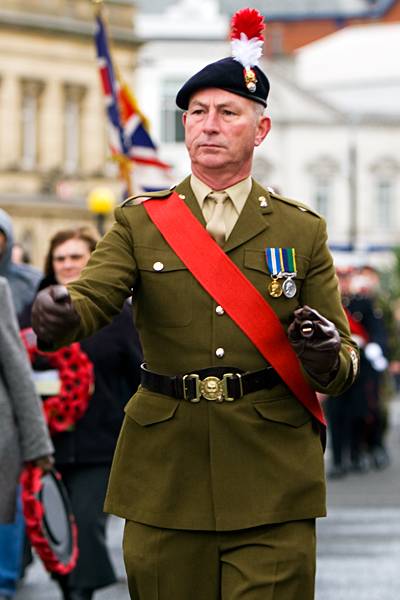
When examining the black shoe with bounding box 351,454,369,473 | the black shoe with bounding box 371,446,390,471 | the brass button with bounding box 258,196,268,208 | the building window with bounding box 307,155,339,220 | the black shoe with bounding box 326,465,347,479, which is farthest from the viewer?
the building window with bounding box 307,155,339,220

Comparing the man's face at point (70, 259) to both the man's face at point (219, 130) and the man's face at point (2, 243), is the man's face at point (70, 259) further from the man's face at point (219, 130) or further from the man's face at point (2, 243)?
the man's face at point (219, 130)

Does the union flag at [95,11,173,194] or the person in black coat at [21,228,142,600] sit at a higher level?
the union flag at [95,11,173,194]

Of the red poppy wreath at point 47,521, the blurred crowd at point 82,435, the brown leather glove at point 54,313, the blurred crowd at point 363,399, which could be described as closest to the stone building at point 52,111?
the blurred crowd at point 363,399

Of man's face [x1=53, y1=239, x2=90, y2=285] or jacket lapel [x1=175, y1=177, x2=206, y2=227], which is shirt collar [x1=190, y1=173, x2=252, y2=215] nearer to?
jacket lapel [x1=175, y1=177, x2=206, y2=227]

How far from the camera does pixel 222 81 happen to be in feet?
18.5

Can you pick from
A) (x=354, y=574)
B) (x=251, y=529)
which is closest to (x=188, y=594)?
(x=251, y=529)

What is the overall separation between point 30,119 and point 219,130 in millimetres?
51711

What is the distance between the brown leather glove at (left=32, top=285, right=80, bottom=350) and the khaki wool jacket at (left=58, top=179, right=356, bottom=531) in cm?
36

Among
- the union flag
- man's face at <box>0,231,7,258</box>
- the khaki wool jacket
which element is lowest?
the khaki wool jacket

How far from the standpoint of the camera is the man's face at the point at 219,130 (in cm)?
558

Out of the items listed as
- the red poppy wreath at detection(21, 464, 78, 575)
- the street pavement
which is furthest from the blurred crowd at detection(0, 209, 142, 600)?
the street pavement

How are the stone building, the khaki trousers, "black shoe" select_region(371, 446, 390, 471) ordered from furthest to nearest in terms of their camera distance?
the stone building → "black shoe" select_region(371, 446, 390, 471) → the khaki trousers

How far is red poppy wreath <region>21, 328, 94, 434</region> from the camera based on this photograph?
9.24 metres

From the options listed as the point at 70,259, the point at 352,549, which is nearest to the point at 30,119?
the point at 352,549
